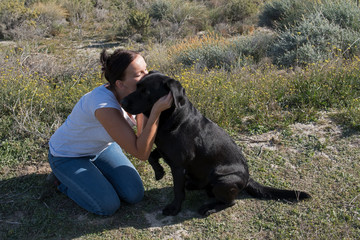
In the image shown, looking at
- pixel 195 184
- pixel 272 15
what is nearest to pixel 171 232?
pixel 195 184

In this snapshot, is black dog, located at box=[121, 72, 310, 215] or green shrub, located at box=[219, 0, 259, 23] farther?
green shrub, located at box=[219, 0, 259, 23]

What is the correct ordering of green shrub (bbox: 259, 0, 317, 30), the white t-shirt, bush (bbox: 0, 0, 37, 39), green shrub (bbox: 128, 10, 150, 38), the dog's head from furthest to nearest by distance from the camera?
green shrub (bbox: 128, 10, 150, 38), bush (bbox: 0, 0, 37, 39), green shrub (bbox: 259, 0, 317, 30), the white t-shirt, the dog's head

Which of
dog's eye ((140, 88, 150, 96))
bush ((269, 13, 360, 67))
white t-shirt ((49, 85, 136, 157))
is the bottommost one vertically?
bush ((269, 13, 360, 67))

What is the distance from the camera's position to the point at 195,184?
9.82 ft

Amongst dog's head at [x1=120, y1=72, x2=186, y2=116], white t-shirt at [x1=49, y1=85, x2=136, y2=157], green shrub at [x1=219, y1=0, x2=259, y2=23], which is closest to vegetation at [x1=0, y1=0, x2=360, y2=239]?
white t-shirt at [x1=49, y1=85, x2=136, y2=157]

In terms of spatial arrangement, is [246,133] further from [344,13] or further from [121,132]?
[344,13]

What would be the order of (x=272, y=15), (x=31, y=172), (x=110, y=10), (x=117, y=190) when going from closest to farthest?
(x=117, y=190)
(x=31, y=172)
(x=272, y=15)
(x=110, y=10)

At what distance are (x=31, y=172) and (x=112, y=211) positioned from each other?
122cm

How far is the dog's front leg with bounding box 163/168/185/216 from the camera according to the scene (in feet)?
8.93

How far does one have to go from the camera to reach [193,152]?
2.78 meters

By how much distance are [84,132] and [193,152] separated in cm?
103

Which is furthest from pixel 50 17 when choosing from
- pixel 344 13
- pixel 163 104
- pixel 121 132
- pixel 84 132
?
pixel 163 104

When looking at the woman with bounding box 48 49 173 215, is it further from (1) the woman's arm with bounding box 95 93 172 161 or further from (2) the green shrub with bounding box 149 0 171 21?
(2) the green shrub with bounding box 149 0 171 21

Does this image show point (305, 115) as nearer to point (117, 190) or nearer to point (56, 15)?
point (117, 190)
